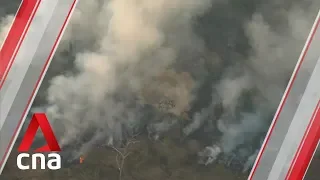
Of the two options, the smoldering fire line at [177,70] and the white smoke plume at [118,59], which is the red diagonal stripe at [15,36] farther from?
the white smoke plume at [118,59]

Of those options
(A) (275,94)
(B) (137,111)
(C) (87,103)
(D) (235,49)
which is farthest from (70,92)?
(A) (275,94)

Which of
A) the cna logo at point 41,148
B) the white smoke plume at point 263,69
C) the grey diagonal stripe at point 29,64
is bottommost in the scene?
the cna logo at point 41,148

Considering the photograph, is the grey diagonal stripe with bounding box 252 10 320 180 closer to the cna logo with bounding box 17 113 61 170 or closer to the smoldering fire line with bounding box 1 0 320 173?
the smoldering fire line with bounding box 1 0 320 173

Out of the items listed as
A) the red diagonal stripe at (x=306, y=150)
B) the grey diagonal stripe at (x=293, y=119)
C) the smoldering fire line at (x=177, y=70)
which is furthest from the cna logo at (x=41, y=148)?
the red diagonal stripe at (x=306, y=150)

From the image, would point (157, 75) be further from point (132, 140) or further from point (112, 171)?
point (112, 171)

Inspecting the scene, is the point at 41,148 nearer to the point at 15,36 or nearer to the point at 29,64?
the point at 29,64

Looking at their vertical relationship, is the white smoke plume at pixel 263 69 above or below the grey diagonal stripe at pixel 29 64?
above
